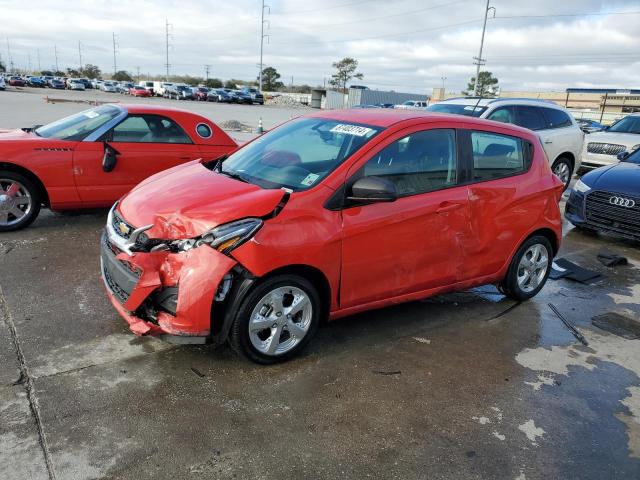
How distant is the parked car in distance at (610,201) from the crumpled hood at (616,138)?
4.62m

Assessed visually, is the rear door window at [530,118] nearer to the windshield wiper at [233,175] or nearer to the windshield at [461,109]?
the windshield at [461,109]

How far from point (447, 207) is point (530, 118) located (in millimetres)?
6807

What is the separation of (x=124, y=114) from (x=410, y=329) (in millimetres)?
4623

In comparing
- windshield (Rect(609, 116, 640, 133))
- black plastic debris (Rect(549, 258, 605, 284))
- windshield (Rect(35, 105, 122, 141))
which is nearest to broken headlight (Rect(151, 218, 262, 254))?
windshield (Rect(35, 105, 122, 141))

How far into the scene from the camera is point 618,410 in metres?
3.48

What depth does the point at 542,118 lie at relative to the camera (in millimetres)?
10188

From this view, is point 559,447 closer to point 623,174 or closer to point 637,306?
point 637,306

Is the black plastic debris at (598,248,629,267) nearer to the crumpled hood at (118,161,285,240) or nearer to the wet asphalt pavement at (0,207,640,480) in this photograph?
the wet asphalt pavement at (0,207,640,480)

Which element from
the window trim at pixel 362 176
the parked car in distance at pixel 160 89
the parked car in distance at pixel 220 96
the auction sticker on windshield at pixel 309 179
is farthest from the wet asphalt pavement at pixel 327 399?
the parked car in distance at pixel 160 89

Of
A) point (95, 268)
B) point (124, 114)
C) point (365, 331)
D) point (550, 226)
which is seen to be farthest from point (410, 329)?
point (124, 114)

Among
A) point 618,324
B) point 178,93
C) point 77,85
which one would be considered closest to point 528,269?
point 618,324

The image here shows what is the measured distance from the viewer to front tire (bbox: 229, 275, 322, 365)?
337 cm

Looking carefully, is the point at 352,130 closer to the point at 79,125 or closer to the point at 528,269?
the point at 528,269

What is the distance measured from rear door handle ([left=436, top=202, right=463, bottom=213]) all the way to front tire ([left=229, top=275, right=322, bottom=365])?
1.26 m
